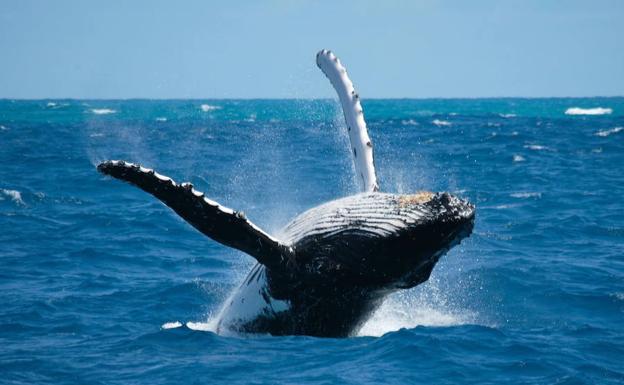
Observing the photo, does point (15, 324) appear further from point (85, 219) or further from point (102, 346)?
point (85, 219)

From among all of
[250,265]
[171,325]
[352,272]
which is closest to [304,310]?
[352,272]

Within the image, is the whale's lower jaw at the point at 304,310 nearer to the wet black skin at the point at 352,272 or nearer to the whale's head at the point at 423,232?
the wet black skin at the point at 352,272

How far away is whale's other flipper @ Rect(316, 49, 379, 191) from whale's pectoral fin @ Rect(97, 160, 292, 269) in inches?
86.6

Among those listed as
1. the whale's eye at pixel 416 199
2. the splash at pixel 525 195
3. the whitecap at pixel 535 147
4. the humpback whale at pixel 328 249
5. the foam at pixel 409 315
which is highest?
the whitecap at pixel 535 147

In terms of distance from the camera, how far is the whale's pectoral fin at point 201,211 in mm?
6863

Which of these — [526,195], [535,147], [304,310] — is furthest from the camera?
[535,147]

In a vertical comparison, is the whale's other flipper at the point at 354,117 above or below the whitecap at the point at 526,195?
above

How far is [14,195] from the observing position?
1981 cm

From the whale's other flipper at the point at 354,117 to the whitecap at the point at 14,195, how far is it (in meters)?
10.6

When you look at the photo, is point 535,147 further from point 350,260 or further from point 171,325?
point 350,260

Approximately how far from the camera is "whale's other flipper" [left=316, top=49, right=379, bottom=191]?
9.44 m

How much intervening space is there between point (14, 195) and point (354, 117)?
12150mm

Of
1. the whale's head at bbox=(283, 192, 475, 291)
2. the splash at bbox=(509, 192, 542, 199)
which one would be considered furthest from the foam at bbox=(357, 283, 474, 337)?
the splash at bbox=(509, 192, 542, 199)

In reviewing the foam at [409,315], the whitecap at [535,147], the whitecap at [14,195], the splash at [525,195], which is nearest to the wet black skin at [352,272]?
the foam at [409,315]
